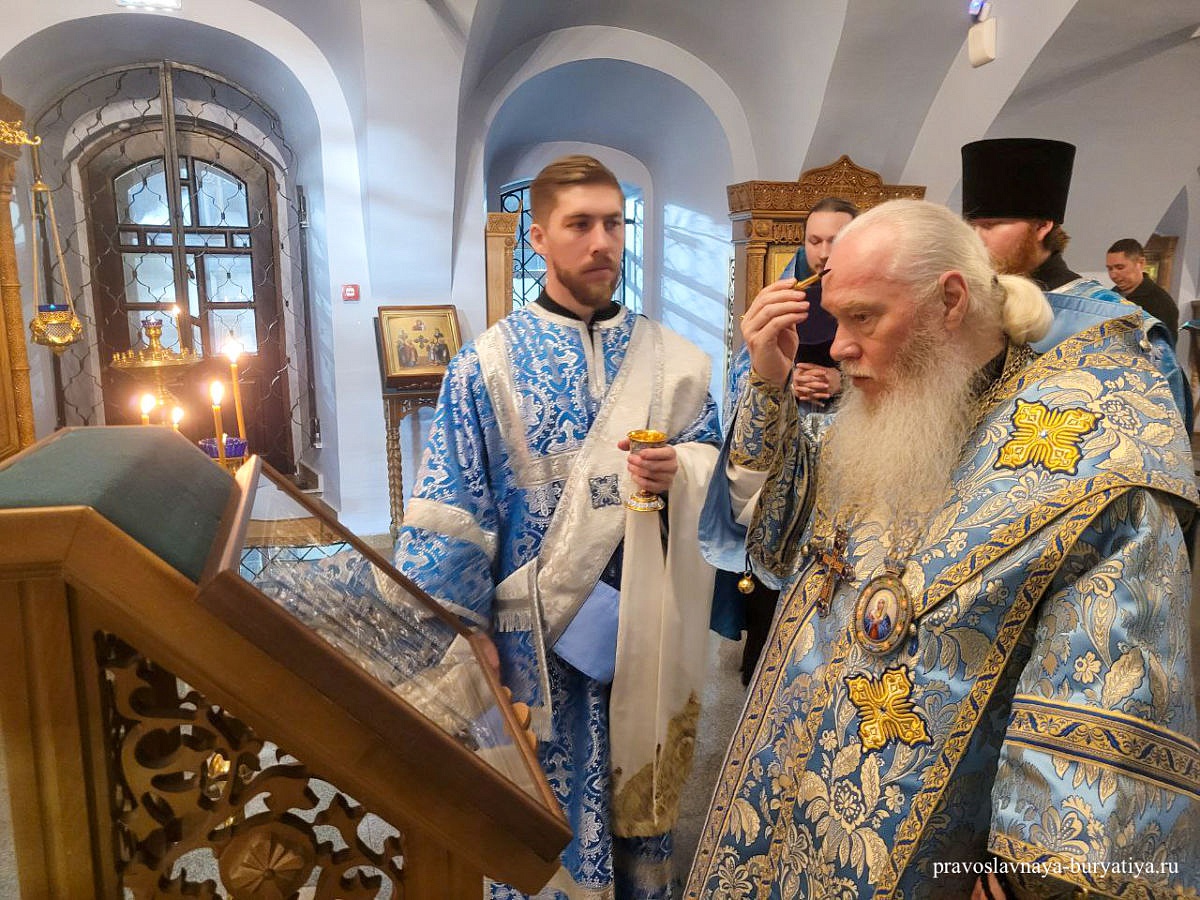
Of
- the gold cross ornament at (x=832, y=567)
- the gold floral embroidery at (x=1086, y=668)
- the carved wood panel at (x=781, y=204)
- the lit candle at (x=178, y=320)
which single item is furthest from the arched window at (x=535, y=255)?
the gold floral embroidery at (x=1086, y=668)

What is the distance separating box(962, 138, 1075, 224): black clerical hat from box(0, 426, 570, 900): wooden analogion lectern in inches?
65.0

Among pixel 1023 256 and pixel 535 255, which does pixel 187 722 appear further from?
pixel 535 255

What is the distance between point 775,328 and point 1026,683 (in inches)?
24.5

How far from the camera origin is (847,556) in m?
1.23

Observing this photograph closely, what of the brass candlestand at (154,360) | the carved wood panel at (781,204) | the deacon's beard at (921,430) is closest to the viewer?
the deacon's beard at (921,430)

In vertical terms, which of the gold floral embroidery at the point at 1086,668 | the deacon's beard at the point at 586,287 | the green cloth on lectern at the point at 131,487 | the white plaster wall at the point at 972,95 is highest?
the white plaster wall at the point at 972,95

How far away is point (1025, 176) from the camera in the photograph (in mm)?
1732

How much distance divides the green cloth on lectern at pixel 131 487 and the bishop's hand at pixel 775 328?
0.86m

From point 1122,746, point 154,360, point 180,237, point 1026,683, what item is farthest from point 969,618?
point 180,237

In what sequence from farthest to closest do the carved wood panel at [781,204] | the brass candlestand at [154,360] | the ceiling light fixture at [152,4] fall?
1. the carved wood panel at [781,204]
2. the brass candlestand at [154,360]
3. the ceiling light fixture at [152,4]

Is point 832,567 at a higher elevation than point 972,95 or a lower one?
lower

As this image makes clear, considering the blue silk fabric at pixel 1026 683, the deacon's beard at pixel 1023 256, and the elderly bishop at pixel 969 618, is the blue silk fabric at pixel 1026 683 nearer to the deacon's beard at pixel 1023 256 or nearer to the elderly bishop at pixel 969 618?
the elderly bishop at pixel 969 618

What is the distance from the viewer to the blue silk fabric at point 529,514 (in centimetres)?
171

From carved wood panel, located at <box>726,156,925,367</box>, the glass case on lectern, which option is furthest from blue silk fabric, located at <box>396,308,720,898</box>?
carved wood panel, located at <box>726,156,925,367</box>
